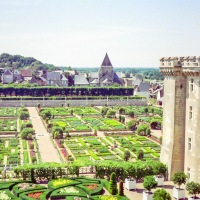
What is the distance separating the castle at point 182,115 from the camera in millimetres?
29797

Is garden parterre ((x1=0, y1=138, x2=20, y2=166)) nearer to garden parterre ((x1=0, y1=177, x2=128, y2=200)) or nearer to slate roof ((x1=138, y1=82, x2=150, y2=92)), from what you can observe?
garden parterre ((x1=0, y1=177, x2=128, y2=200))

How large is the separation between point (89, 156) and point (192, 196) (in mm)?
18620

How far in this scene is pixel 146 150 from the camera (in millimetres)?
47188

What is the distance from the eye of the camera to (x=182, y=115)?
1246 inches

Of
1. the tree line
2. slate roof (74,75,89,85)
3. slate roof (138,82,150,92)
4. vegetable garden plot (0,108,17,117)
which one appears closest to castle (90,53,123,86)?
slate roof (74,75,89,85)

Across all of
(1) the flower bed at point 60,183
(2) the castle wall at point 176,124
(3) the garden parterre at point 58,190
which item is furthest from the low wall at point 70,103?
(3) the garden parterre at point 58,190

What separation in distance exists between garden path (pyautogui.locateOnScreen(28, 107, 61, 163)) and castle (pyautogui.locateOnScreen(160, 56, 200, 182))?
46.5 feet

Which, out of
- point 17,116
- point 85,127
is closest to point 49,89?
point 17,116

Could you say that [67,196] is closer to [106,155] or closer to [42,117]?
[106,155]

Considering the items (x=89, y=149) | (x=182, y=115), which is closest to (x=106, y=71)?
(x=89, y=149)

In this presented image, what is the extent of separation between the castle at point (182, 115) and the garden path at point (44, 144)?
14178 mm

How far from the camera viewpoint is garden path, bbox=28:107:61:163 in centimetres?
4273

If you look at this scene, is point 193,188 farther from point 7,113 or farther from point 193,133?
point 7,113

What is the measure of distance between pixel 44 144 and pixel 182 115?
2311cm
